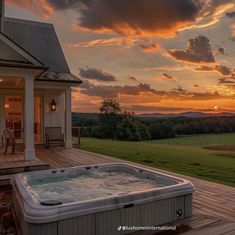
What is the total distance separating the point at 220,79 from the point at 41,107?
9.51 m

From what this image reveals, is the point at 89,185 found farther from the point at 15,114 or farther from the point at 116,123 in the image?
the point at 116,123

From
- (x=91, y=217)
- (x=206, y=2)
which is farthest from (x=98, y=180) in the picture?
(x=206, y=2)

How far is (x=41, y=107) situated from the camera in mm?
12578

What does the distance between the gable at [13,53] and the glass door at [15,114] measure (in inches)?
158

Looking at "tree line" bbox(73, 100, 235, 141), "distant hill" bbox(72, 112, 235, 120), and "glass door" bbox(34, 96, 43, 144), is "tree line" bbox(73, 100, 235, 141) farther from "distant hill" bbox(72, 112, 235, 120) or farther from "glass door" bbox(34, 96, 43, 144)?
"glass door" bbox(34, 96, 43, 144)

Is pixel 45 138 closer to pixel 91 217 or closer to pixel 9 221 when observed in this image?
pixel 9 221

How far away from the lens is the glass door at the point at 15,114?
11930 millimetres

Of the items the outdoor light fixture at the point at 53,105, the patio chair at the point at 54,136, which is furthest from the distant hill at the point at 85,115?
the patio chair at the point at 54,136

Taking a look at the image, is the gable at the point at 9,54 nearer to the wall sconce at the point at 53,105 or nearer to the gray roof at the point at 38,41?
the gray roof at the point at 38,41

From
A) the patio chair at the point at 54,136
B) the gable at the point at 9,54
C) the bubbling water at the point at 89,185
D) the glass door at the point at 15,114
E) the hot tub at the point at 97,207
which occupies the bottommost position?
the bubbling water at the point at 89,185

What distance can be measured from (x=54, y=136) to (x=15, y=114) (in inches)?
78.2

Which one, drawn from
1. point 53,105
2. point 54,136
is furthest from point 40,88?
point 54,136

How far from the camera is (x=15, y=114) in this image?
12164 mm

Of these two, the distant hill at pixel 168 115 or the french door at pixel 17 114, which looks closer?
the french door at pixel 17 114
